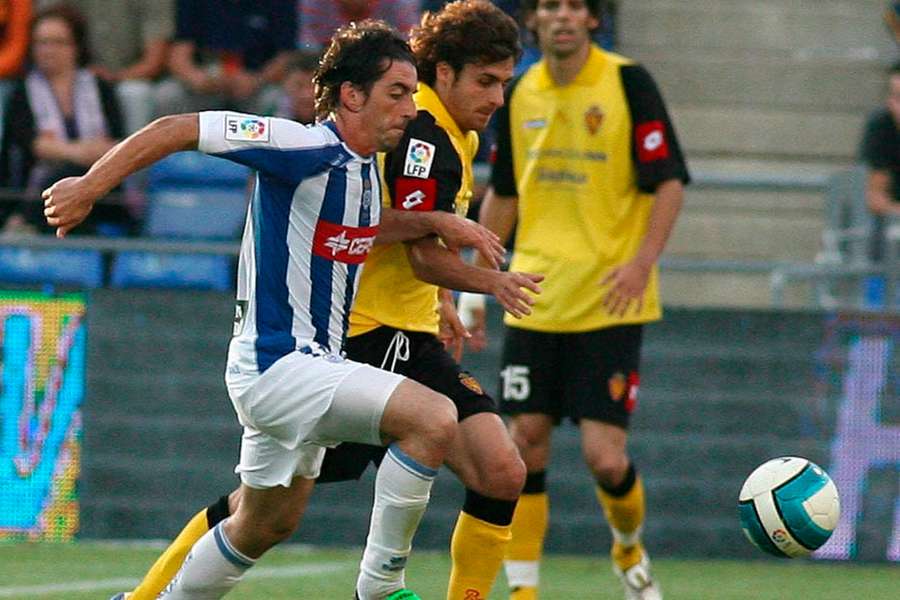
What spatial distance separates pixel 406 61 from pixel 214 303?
4.21m

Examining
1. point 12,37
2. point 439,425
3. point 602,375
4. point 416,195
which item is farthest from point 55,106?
point 439,425

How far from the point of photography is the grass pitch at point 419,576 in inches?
311

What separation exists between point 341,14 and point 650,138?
4.50m

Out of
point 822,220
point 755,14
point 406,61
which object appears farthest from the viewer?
point 755,14

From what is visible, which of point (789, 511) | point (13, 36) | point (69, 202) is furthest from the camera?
point (13, 36)

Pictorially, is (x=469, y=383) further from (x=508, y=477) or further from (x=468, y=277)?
(x=468, y=277)

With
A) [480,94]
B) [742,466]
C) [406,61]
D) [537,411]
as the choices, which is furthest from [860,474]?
[406,61]

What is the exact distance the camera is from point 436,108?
643 centimetres

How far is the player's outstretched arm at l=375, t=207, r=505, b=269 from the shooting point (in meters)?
5.82

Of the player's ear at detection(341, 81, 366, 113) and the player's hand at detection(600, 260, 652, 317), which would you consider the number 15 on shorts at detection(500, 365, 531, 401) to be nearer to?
the player's hand at detection(600, 260, 652, 317)

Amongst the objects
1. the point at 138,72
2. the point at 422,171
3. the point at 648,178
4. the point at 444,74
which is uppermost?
the point at 444,74

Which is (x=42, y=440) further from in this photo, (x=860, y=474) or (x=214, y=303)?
(x=860, y=474)

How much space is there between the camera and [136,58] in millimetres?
12781

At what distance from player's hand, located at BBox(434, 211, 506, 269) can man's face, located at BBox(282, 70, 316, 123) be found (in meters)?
4.55
